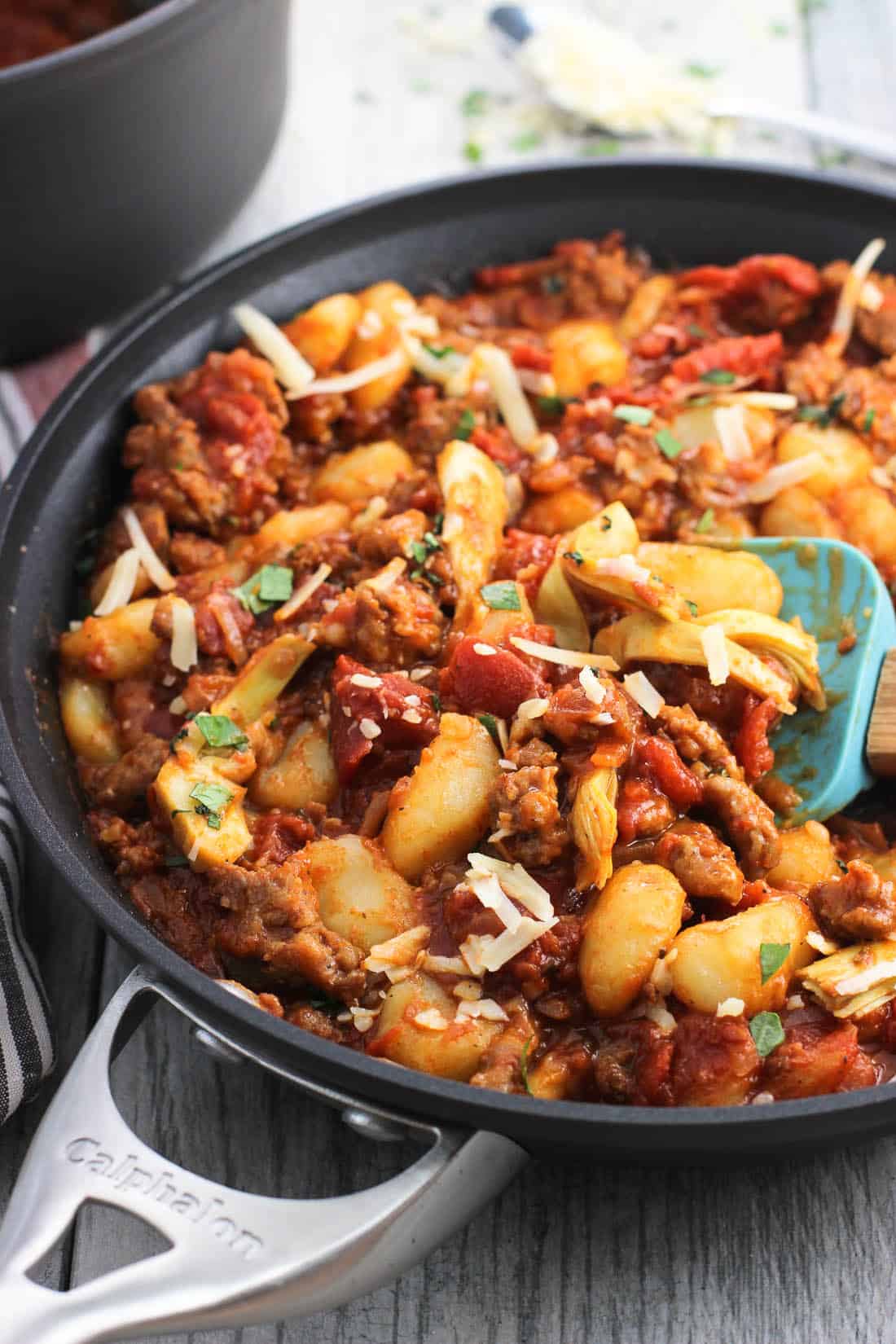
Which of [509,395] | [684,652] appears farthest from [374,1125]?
[509,395]

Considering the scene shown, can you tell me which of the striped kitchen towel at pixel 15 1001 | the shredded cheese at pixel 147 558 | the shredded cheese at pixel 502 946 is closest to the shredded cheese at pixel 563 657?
the shredded cheese at pixel 502 946

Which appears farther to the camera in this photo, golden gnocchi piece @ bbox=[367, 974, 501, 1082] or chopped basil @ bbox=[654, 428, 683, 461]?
chopped basil @ bbox=[654, 428, 683, 461]

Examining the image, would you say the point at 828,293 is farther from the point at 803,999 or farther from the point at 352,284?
the point at 803,999

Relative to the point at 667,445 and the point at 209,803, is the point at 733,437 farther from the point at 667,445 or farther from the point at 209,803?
the point at 209,803

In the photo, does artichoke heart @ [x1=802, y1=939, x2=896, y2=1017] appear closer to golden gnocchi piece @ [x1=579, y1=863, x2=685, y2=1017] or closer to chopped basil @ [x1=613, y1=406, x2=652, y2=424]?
golden gnocchi piece @ [x1=579, y1=863, x2=685, y2=1017]

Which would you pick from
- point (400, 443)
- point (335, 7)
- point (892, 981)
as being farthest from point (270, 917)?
point (335, 7)

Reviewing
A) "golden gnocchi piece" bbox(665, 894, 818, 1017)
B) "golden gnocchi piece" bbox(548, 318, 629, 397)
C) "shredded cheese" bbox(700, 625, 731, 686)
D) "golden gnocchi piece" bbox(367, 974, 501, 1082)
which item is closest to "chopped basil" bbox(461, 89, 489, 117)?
"golden gnocchi piece" bbox(548, 318, 629, 397)
